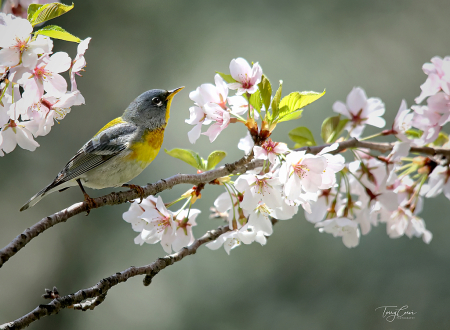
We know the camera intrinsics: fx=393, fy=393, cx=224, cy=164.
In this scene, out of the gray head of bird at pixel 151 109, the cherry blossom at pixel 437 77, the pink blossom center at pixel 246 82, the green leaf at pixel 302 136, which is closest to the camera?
the pink blossom center at pixel 246 82

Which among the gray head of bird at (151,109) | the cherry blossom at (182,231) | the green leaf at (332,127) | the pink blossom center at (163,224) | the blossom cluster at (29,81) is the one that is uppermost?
the blossom cluster at (29,81)

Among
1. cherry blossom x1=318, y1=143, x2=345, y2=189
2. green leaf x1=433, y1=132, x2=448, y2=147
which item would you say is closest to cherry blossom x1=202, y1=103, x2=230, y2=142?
cherry blossom x1=318, y1=143, x2=345, y2=189

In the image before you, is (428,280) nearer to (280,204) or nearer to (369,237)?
(369,237)

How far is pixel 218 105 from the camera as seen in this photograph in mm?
1198

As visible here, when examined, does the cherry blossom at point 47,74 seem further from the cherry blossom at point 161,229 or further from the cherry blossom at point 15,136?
the cherry blossom at point 161,229

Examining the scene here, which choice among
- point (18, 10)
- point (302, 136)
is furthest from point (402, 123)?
point (18, 10)

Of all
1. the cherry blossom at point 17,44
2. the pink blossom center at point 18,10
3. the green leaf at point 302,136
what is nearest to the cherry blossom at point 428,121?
the green leaf at point 302,136

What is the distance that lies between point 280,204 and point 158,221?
1.29 ft

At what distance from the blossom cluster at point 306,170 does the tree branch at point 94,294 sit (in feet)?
0.24

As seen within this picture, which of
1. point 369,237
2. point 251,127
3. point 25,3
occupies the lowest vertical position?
point 369,237

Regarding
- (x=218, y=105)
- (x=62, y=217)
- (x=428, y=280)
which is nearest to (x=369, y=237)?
(x=428, y=280)

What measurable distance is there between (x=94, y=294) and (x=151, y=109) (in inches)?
41.2

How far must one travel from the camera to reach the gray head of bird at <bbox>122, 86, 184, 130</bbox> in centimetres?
178

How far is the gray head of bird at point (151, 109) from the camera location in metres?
1.78
